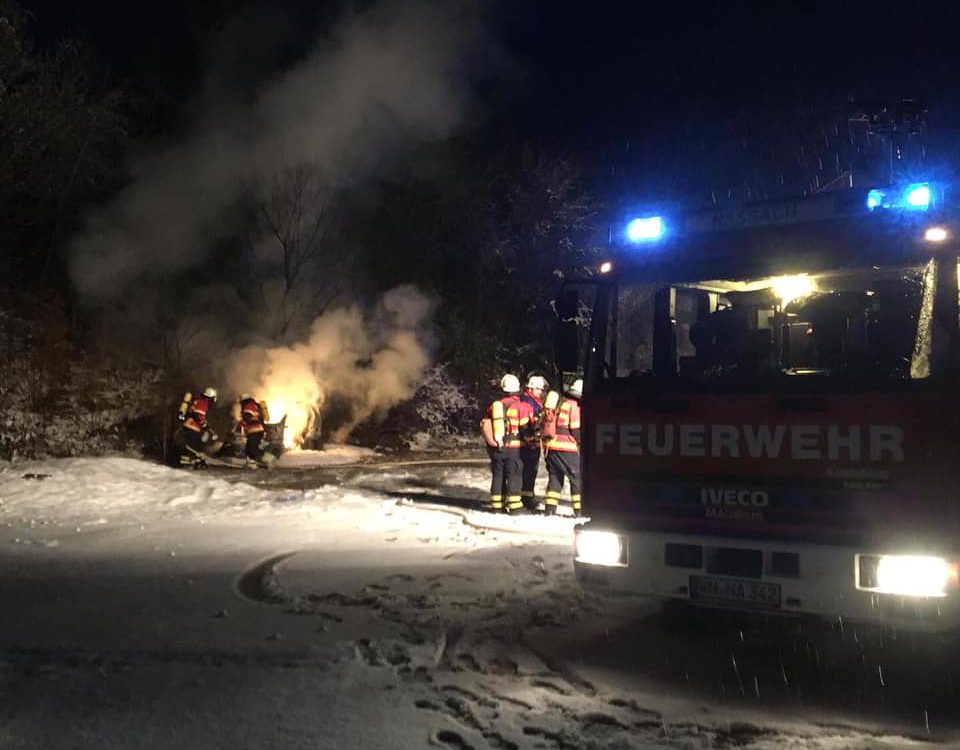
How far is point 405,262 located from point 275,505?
50.7ft

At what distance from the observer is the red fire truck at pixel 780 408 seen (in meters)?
4.80

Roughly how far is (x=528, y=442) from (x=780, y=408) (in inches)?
277

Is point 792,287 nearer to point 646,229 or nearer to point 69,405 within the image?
point 646,229

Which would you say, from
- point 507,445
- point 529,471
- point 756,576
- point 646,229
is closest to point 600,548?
point 756,576

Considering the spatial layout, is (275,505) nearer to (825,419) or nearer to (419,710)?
(419,710)

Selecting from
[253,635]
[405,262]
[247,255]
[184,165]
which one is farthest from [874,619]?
[405,262]

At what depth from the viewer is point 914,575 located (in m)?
4.73

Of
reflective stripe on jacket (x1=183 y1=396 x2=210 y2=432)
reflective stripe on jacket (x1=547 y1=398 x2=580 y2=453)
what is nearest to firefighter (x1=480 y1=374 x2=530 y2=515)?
reflective stripe on jacket (x1=547 y1=398 x2=580 y2=453)

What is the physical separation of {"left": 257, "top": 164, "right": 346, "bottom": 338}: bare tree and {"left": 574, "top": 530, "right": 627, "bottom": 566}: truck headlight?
16874mm

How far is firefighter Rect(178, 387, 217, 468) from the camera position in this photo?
56.7 feet

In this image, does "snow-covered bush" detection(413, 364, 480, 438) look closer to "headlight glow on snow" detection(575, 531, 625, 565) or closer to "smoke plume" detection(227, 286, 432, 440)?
"smoke plume" detection(227, 286, 432, 440)

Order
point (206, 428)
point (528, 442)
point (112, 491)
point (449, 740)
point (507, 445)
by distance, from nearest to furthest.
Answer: point (449, 740) < point (507, 445) < point (528, 442) < point (112, 491) < point (206, 428)

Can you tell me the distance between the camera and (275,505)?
12078 mm

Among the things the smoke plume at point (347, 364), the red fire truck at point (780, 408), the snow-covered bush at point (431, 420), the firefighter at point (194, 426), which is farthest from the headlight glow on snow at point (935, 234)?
the snow-covered bush at point (431, 420)
